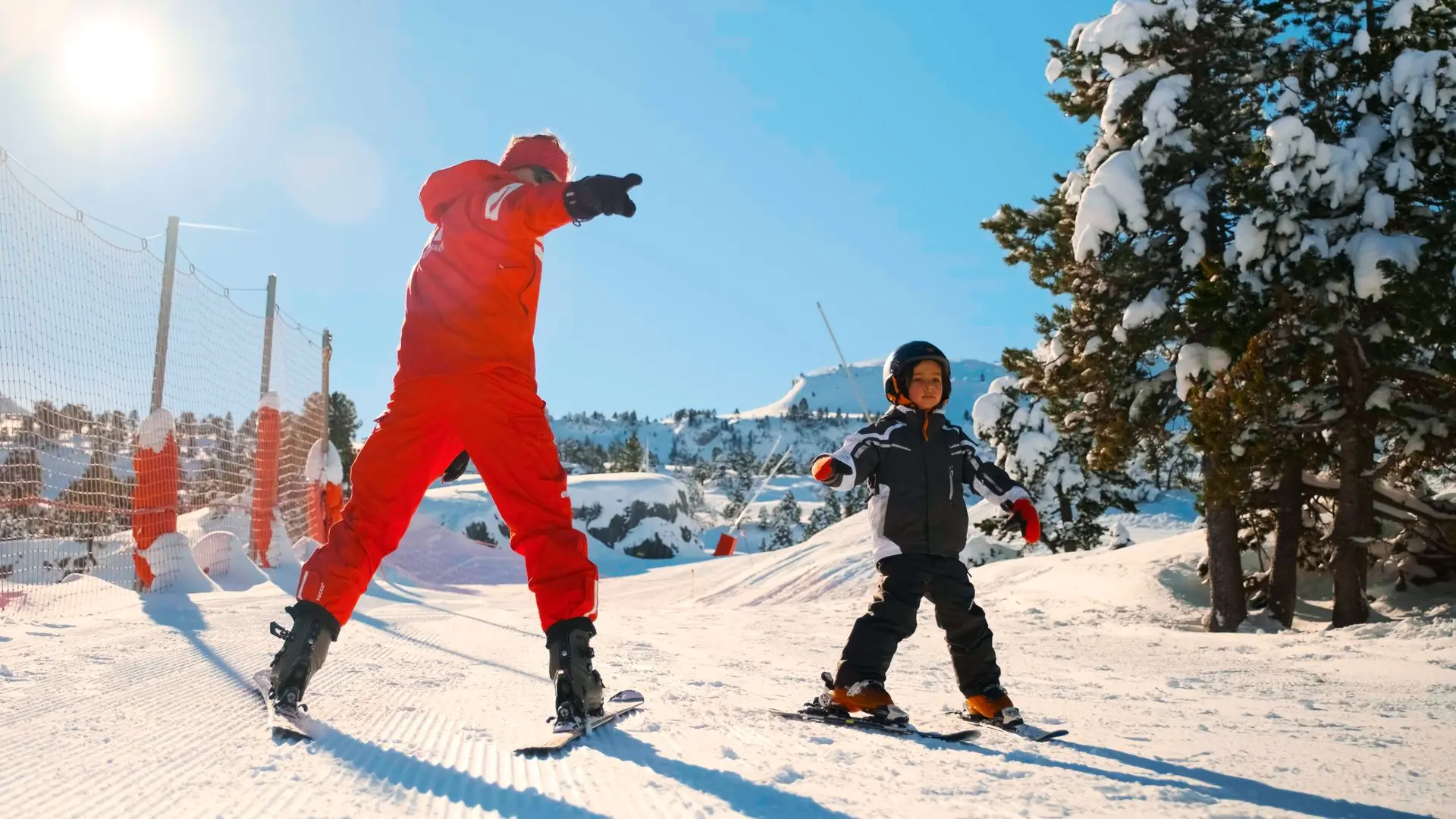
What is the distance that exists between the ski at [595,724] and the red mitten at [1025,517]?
5.54 ft

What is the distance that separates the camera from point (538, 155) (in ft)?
11.1

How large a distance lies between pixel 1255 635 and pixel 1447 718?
4.41m

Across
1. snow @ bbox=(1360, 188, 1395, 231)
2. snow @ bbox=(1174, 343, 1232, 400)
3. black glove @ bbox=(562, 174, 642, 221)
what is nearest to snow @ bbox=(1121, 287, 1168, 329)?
snow @ bbox=(1174, 343, 1232, 400)

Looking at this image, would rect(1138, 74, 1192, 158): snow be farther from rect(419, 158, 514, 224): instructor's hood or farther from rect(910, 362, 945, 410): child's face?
rect(419, 158, 514, 224): instructor's hood

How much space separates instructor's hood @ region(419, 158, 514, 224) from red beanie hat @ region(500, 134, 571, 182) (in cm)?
Answer: 9

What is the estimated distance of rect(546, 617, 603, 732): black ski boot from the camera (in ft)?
9.16

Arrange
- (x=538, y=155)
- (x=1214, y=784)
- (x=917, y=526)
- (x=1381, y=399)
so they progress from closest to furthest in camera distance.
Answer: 1. (x=1214, y=784)
2. (x=538, y=155)
3. (x=917, y=526)
4. (x=1381, y=399)

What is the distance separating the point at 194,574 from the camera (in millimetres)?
8672

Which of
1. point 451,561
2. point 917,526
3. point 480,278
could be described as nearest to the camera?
point 480,278

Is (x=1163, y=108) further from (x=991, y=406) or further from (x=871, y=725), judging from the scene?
(x=871, y=725)

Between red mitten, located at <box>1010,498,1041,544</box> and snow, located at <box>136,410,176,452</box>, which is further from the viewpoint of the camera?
snow, located at <box>136,410,176,452</box>

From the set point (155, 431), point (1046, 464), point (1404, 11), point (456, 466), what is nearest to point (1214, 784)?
point (456, 466)

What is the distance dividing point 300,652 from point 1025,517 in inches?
107

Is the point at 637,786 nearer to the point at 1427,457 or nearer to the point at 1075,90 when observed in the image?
the point at 1427,457
